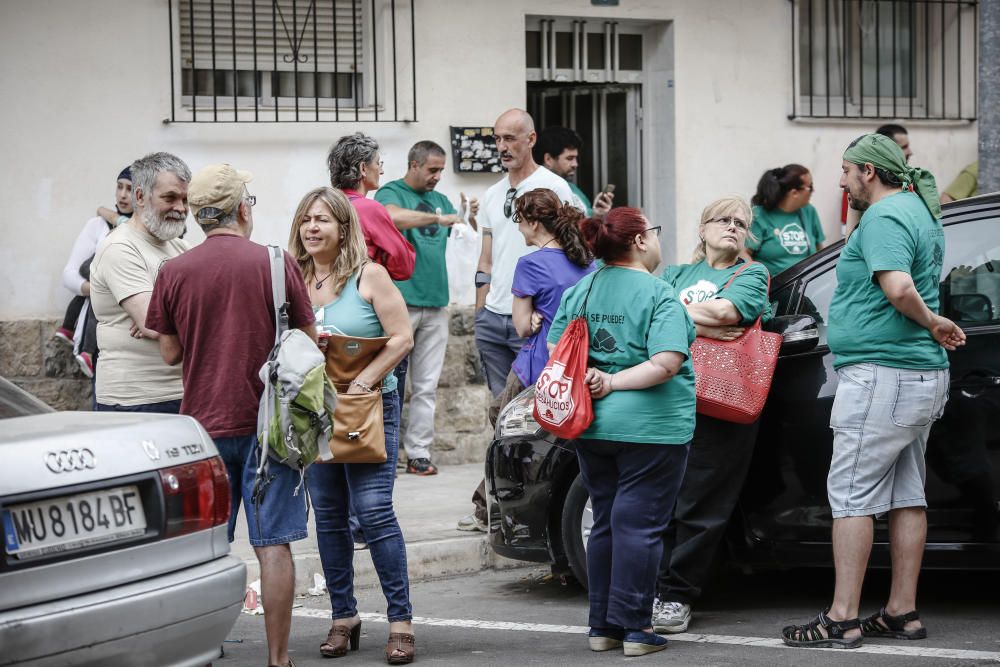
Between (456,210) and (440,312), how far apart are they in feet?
3.27

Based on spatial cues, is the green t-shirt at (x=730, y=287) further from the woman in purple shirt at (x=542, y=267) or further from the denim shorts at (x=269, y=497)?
the denim shorts at (x=269, y=497)

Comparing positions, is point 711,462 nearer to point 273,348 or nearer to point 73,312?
point 273,348

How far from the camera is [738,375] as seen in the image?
5668 millimetres

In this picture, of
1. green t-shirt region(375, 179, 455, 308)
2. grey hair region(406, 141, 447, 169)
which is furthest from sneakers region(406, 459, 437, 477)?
grey hair region(406, 141, 447, 169)

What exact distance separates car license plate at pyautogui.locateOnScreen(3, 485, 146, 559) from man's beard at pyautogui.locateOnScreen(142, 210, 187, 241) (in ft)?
6.74

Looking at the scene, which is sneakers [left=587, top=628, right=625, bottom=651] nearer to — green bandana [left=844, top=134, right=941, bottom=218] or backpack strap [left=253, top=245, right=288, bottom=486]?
backpack strap [left=253, top=245, right=288, bottom=486]

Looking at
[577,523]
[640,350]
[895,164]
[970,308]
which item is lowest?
[577,523]

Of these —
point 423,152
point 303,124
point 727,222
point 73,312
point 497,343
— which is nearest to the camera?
point 727,222

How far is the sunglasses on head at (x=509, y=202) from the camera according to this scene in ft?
25.6

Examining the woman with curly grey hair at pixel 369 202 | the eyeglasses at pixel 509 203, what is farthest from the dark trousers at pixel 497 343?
the woman with curly grey hair at pixel 369 202

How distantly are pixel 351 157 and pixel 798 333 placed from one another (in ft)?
7.39

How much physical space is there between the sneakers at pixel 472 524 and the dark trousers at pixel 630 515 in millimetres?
2116

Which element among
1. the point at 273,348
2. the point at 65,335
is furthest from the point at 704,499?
the point at 65,335

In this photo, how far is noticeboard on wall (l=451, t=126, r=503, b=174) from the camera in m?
9.81
